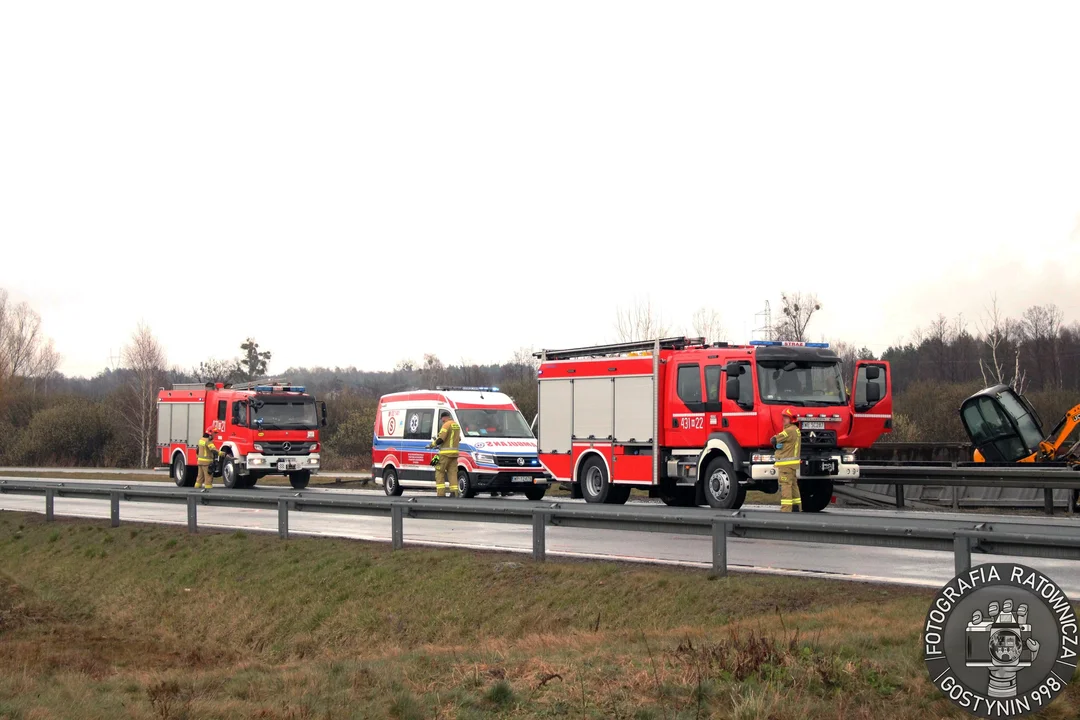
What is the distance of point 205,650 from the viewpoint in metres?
11.8

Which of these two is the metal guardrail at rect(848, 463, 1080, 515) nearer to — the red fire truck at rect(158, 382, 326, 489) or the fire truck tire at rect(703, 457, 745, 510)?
the fire truck tire at rect(703, 457, 745, 510)

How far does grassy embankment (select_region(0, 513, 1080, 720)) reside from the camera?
678 cm

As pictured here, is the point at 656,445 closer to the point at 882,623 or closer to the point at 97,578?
the point at 97,578

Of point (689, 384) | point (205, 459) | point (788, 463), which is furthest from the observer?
point (205, 459)

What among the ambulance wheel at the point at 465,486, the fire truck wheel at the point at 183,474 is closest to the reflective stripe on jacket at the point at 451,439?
the ambulance wheel at the point at 465,486

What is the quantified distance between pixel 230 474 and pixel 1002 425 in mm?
21076

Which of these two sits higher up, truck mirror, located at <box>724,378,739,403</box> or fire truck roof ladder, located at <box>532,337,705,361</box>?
fire truck roof ladder, located at <box>532,337,705,361</box>

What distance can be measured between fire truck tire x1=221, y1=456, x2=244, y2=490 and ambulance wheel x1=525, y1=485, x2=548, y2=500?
1098 centimetres

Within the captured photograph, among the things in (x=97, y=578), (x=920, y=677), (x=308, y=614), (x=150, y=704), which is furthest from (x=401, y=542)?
(x=920, y=677)

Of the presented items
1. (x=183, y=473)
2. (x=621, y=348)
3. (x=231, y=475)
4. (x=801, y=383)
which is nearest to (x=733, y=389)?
(x=801, y=383)

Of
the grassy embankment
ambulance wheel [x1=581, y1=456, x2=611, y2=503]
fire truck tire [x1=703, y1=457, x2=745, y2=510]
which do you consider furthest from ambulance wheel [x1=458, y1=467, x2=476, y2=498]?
the grassy embankment

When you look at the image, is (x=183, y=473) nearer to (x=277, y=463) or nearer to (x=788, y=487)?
(x=277, y=463)

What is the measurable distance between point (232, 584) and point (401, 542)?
88.2 inches

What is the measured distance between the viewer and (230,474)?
33062mm
